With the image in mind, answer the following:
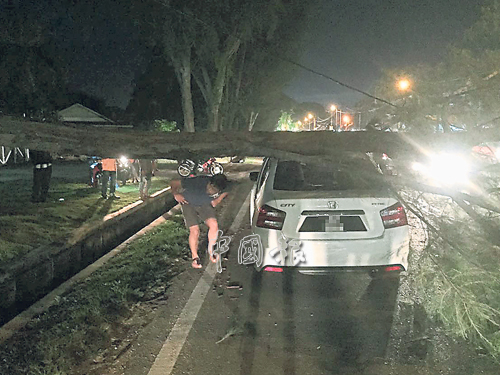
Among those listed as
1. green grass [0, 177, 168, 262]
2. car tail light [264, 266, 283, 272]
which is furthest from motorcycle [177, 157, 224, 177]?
car tail light [264, 266, 283, 272]

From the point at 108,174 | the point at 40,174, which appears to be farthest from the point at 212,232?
the point at 108,174

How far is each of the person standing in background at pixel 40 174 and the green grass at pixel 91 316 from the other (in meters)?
5.09

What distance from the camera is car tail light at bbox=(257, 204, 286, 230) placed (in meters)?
6.14

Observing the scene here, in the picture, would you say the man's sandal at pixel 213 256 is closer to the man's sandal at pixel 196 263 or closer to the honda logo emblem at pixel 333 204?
the man's sandal at pixel 196 263

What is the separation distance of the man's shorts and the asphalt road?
710 mm

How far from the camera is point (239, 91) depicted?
42750 millimetres

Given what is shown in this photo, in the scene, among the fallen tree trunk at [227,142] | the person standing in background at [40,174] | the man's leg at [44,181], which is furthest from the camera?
the man's leg at [44,181]

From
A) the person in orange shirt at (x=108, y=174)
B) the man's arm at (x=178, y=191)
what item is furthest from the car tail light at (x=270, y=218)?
the person in orange shirt at (x=108, y=174)

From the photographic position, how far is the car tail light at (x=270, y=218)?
614cm

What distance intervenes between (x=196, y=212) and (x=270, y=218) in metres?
1.68

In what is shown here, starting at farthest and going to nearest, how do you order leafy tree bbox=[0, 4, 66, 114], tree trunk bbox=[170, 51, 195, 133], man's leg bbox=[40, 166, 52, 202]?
tree trunk bbox=[170, 51, 195, 133] → man's leg bbox=[40, 166, 52, 202] → leafy tree bbox=[0, 4, 66, 114]

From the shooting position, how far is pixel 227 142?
4.45 m

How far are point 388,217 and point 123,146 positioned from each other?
123 inches

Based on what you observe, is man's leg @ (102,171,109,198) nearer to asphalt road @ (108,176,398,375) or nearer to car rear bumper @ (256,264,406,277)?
asphalt road @ (108,176,398,375)
